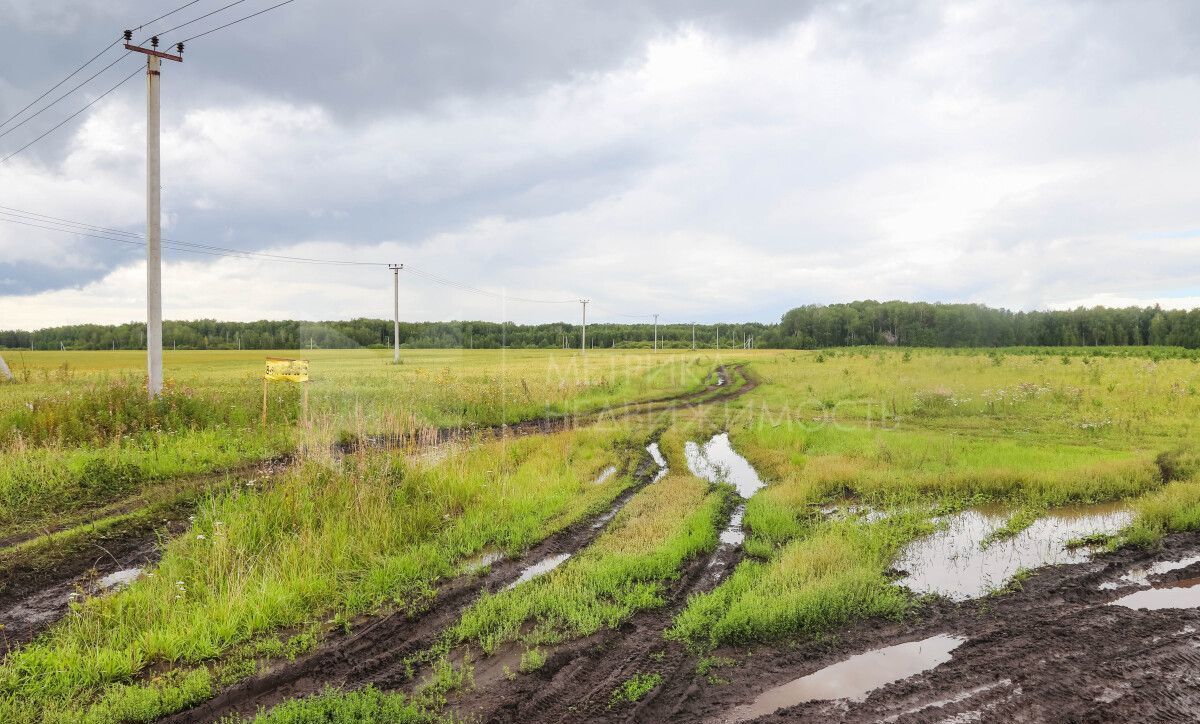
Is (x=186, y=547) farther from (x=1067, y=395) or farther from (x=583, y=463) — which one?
(x=1067, y=395)

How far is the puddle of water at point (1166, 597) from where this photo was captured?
23.0ft

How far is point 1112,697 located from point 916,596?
232 cm

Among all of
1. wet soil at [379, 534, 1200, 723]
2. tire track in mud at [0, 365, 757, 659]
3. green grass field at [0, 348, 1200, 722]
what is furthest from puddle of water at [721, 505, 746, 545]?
tire track in mud at [0, 365, 757, 659]

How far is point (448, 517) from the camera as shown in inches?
360

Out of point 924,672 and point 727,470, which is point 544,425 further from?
point 924,672

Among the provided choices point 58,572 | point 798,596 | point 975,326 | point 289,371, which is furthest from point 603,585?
point 975,326

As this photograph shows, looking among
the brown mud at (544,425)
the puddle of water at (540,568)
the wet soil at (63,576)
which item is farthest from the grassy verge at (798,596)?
the brown mud at (544,425)

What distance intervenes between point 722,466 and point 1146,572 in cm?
789

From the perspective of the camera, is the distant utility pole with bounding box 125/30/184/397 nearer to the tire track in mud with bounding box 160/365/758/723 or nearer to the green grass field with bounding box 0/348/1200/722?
the green grass field with bounding box 0/348/1200/722

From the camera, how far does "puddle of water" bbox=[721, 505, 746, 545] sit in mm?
9078

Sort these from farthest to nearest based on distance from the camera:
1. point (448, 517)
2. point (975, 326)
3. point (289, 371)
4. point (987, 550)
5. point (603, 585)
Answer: point (975, 326)
point (289, 371)
point (448, 517)
point (987, 550)
point (603, 585)

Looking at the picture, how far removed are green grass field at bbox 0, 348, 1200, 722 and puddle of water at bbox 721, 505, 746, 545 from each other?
0.54 feet

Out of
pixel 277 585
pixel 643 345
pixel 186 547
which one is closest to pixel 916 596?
pixel 277 585

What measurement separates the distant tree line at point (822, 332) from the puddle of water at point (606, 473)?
4934 centimetres
